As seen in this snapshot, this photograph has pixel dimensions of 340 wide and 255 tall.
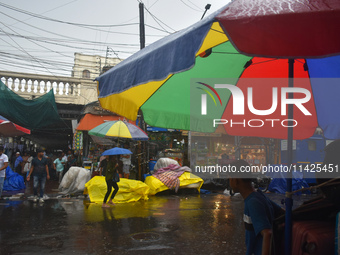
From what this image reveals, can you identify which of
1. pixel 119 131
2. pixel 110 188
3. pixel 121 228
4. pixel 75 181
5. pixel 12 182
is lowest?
pixel 121 228

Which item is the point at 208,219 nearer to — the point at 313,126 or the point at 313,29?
the point at 313,126

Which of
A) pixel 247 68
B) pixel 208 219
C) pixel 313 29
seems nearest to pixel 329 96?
pixel 247 68

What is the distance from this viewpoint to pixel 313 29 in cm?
177

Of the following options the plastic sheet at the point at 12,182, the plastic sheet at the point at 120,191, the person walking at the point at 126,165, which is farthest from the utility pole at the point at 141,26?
the plastic sheet at the point at 12,182

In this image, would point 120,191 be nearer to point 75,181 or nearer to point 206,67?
point 75,181

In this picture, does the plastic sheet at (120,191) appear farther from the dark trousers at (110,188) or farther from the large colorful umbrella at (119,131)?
the large colorful umbrella at (119,131)

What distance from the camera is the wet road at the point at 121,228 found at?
5.33 m

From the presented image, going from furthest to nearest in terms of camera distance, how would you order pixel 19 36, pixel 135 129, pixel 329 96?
pixel 19 36, pixel 135 129, pixel 329 96

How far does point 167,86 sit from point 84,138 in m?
15.3

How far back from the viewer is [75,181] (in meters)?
→ 12.3

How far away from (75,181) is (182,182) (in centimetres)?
455

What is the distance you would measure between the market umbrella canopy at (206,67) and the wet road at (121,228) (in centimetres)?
255

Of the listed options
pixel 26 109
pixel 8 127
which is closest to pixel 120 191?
pixel 8 127

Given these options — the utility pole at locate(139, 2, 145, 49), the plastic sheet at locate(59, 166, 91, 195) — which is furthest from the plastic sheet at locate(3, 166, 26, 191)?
the utility pole at locate(139, 2, 145, 49)
